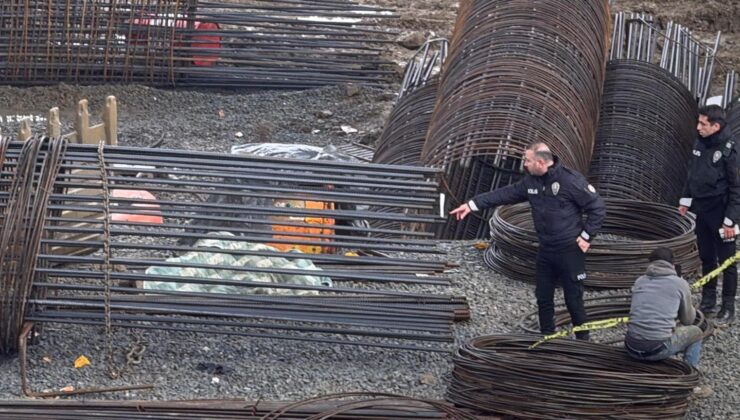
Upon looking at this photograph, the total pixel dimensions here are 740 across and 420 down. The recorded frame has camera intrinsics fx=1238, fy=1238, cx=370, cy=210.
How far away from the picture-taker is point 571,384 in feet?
27.7

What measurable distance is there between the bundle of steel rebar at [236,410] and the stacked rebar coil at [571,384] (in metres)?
0.31

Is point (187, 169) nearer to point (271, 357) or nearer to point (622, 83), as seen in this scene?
point (271, 357)

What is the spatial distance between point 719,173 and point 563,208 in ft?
4.84

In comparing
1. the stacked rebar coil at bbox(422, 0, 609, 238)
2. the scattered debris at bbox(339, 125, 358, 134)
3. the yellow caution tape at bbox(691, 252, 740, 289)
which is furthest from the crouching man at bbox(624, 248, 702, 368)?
the scattered debris at bbox(339, 125, 358, 134)

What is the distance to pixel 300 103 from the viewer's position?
61.3ft

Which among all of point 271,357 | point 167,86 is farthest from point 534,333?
point 167,86

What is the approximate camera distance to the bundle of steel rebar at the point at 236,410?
27.1ft

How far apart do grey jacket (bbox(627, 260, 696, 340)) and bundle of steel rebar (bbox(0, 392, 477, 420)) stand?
1.36 meters

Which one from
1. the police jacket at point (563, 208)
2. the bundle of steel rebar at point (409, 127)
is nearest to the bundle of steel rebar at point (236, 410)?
the police jacket at point (563, 208)

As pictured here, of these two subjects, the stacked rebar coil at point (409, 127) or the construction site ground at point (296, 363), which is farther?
the stacked rebar coil at point (409, 127)

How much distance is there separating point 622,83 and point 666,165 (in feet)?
4.35

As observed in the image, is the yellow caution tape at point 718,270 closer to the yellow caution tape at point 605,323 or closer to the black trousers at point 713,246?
the yellow caution tape at point 605,323

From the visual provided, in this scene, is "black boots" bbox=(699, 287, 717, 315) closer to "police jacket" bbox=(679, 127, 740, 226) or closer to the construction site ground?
the construction site ground

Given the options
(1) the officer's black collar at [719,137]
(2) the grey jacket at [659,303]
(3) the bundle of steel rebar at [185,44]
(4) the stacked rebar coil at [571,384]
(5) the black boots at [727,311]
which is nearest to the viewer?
(4) the stacked rebar coil at [571,384]
